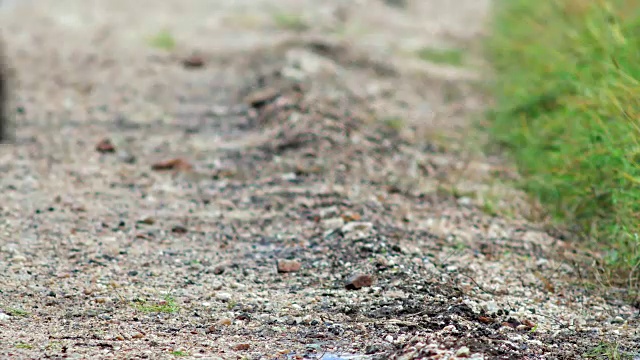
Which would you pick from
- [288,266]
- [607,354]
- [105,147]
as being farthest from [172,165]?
[607,354]

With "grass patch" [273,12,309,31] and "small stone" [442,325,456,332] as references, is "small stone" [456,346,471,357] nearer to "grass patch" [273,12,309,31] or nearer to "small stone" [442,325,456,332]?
"small stone" [442,325,456,332]

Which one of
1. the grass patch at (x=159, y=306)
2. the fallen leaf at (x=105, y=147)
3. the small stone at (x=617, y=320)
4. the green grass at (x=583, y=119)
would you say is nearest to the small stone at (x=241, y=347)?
the grass patch at (x=159, y=306)

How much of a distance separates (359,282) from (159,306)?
2.52 ft

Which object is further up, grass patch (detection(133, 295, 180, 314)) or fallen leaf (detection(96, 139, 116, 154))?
grass patch (detection(133, 295, 180, 314))

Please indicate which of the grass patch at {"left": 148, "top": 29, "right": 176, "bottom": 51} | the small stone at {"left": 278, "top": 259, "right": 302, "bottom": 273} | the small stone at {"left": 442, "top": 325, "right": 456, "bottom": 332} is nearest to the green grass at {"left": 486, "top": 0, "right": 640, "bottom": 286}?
the small stone at {"left": 442, "top": 325, "right": 456, "bottom": 332}

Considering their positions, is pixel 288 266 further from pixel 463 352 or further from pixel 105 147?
pixel 105 147

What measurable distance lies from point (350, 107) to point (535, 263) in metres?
2.12

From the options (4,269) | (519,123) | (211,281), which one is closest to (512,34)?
(519,123)

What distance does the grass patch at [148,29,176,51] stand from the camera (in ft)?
23.1

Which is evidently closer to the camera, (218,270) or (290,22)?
(218,270)

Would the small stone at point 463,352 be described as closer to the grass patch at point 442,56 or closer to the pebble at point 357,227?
the pebble at point 357,227

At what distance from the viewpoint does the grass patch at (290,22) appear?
7980 millimetres

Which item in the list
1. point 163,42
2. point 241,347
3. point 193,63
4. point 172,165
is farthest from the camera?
point 163,42

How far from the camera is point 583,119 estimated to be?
412 cm
